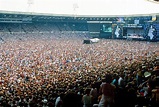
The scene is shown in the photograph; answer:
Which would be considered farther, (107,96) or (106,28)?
(106,28)

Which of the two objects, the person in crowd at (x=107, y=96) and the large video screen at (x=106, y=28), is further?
the large video screen at (x=106, y=28)

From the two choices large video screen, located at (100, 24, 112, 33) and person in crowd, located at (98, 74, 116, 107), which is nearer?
person in crowd, located at (98, 74, 116, 107)

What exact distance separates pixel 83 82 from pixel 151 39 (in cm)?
4012

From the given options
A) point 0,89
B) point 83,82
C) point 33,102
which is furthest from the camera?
point 0,89

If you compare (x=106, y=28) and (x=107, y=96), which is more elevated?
(x=107, y=96)

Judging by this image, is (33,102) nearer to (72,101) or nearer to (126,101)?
(72,101)

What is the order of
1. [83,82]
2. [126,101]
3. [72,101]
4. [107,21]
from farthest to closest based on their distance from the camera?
[107,21] → [83,82] → [72,101] → [126,101]

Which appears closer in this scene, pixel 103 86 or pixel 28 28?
pixel 103 86

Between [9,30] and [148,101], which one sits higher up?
[148,101]

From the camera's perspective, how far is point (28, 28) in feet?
200

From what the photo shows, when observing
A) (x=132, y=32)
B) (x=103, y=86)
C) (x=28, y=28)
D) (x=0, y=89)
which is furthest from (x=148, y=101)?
(x=28, y=28)

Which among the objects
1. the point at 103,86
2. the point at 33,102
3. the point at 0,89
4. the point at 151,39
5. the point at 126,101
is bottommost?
the point at 151,39

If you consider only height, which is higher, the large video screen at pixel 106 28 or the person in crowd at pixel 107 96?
the person in crowd at pixel 107 96

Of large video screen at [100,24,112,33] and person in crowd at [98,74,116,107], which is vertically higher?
person in crowd at [98,74,116,107]
